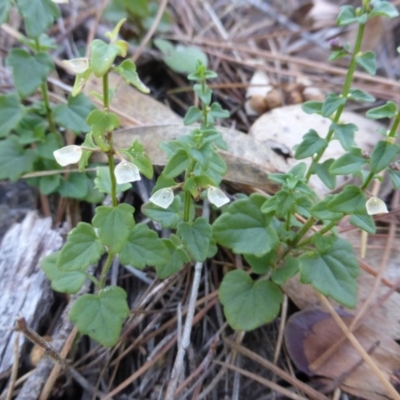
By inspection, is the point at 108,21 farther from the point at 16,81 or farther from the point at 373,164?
the point at 373,164

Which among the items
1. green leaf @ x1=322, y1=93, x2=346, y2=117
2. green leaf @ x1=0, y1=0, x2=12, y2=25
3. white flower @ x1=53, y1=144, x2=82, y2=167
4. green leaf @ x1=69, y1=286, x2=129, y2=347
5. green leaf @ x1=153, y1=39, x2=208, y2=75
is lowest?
green leaf @ x1=69, y1=286, x2=129, y2=347

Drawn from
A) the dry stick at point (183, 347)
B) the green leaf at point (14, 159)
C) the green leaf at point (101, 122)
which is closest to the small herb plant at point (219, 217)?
the green leaf at point (101, 122)

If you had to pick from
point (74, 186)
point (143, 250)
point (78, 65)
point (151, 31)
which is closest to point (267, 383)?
point (143, 250)

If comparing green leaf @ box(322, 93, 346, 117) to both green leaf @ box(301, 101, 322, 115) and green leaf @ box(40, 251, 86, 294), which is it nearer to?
green leaf @ box(301, 101, 322, 115)

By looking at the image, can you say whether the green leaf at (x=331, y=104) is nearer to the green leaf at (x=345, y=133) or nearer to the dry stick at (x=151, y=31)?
the green leaf at (x=345, y=133)

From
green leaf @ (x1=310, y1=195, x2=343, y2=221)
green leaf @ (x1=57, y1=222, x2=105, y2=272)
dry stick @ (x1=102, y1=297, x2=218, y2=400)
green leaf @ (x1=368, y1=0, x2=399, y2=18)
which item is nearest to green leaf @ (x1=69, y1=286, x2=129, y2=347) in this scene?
green leaf @ (x1=57, y1=222, x2=105, y2=272)

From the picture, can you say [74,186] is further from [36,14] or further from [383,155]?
[383,155]
